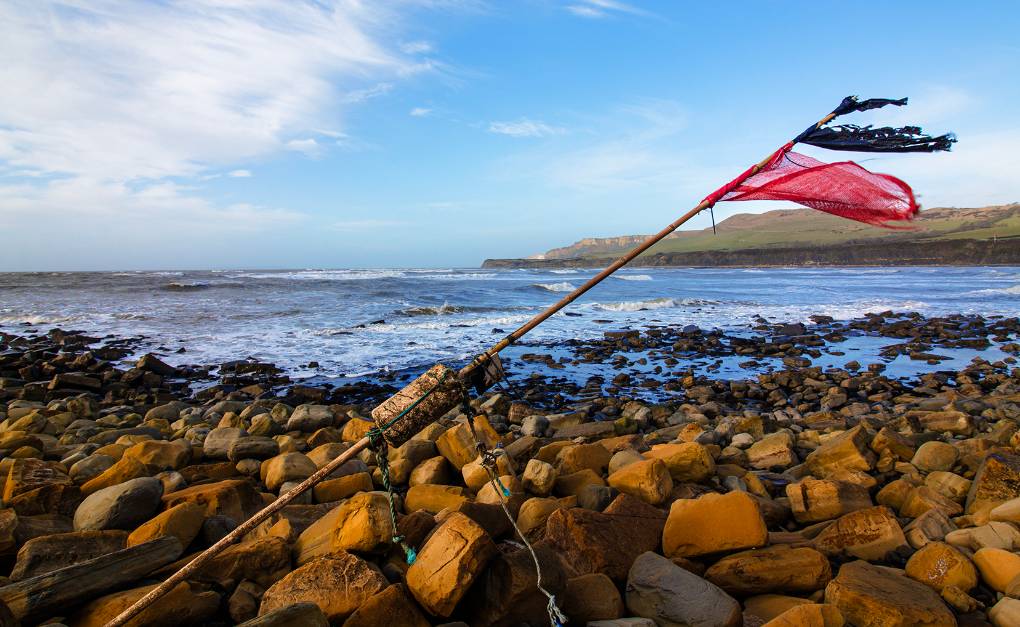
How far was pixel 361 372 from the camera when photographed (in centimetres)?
1219

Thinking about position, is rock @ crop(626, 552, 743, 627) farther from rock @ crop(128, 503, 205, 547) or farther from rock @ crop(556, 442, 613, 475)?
rock @ crop(128, 503, 205, 547)

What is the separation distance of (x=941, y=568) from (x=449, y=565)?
8.89 ft

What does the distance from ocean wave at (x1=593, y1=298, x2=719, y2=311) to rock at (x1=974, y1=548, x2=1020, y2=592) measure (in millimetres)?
22249

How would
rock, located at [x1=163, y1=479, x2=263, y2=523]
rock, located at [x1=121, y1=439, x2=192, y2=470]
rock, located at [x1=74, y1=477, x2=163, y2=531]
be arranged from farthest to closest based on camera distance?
1. rock, located at [x1=121, y1=439, x2=192, y2=470]
2. rock, located at [x1=163, y1=479, x2=263, y2=523]
3. rock, located at [x1=74, y1=477, x2=163, y2=531]

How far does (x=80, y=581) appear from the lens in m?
2.56

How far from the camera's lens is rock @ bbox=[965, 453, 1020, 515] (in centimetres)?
387

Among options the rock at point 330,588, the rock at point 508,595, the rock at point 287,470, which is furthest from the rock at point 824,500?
the rock at point 287,470

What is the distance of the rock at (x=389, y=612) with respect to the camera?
7.96 ft

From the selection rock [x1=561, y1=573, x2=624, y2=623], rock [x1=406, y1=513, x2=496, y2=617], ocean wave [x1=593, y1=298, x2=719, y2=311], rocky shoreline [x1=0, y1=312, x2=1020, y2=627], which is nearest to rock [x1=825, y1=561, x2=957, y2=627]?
Answer: rocky shoreline [x1=0, y1=312, x2=1020, y2=627]

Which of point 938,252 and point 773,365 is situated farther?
point 938,252

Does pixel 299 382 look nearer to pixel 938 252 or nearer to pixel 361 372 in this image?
pixel 361 372

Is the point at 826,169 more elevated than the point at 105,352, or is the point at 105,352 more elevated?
the point at 826,169

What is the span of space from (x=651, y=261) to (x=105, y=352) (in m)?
88.8

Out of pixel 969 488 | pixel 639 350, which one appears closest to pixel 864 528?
pixel 969 488
